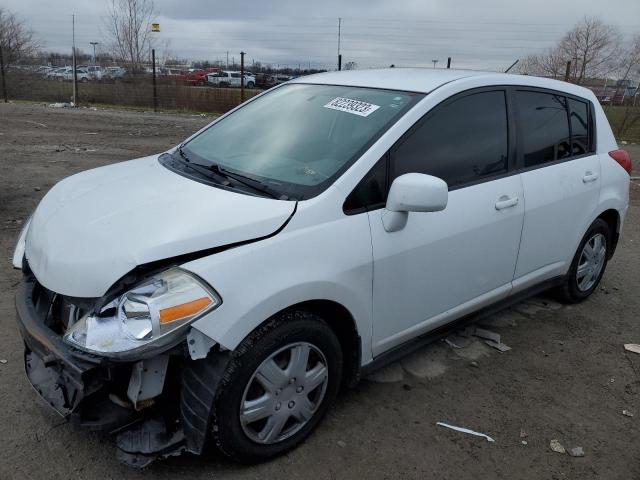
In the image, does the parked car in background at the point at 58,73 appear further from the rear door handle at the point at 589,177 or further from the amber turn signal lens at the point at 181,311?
the amber turn signal lens at the point at 181,311

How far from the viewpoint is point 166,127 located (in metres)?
14.3

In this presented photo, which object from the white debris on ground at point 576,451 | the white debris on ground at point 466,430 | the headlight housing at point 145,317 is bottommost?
the white debris on ground at point 576,451

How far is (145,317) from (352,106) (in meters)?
1.67

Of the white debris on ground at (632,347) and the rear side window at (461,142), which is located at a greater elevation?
the rear side window at (461,142)

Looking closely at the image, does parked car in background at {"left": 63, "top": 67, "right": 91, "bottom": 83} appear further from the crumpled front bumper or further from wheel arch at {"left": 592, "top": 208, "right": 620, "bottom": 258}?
the crumpled front bumper

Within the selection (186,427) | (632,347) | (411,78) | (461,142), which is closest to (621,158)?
(632,347)

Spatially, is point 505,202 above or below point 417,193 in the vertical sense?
below

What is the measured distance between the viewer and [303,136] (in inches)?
121

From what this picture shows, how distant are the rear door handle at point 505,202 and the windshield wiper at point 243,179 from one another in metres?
1.40

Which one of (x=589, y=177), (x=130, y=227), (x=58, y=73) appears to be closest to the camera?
(x=130, y=227)

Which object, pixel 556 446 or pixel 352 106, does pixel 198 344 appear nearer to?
pixel 352 106

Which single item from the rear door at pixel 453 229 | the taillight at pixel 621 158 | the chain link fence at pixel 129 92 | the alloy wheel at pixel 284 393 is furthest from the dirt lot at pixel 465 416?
the chain link fence at pixel 129 92

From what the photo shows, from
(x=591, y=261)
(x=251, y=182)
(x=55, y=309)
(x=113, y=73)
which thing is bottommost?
(x=591, y=261)

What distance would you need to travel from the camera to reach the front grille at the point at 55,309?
235 centimetres
